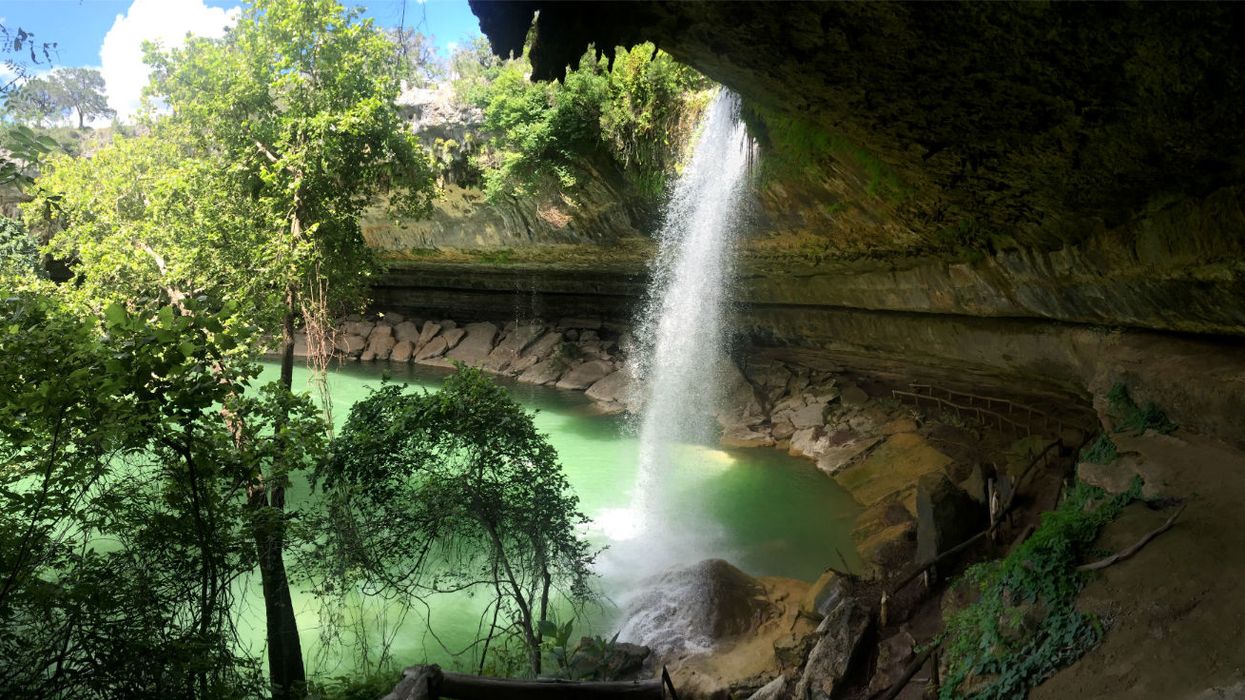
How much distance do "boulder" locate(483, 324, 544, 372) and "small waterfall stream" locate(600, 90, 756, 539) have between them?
386 cm

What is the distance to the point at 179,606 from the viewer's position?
5.04 metres

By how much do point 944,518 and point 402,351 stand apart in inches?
797

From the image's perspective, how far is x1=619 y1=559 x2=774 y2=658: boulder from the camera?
8.01 metres

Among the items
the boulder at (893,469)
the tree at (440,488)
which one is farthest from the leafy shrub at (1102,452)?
the tree at (440,488)

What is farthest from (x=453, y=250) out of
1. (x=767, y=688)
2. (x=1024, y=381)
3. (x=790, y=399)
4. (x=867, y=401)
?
(x=767, y=688)

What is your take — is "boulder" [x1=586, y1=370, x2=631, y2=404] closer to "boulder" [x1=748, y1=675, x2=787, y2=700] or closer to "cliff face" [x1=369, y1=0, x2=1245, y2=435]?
"cliff face" [x1=369, y1=0, x2=1245, y2=435]

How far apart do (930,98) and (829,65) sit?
67 cm

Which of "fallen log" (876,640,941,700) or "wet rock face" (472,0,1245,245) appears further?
"fallen log" (876,640,941,700)

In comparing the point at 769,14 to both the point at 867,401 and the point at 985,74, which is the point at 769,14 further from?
the point at 867,401

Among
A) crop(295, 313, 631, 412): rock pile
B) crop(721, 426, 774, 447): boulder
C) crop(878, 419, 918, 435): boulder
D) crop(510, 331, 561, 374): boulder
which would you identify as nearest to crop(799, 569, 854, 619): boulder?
crop(878, 419, 918, 435): boulder

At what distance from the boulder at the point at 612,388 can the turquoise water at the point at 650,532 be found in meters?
2.06

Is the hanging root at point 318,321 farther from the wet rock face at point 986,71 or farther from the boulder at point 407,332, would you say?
the boulder at point 407,332

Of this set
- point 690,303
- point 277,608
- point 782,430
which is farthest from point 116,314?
point 690,303

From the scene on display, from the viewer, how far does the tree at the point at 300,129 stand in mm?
7996
